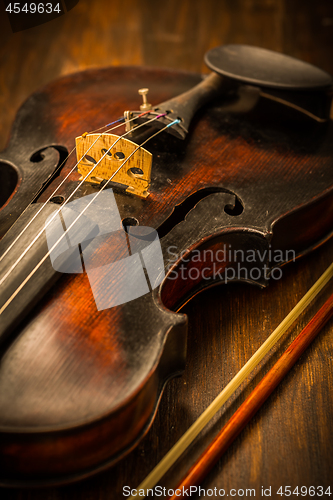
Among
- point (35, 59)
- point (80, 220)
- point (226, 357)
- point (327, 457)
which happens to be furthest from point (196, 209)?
point (35, 59)

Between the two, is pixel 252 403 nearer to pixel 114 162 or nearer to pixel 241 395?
pixel 241 395

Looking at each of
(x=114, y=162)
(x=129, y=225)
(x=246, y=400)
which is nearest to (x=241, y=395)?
(x=246, y=400)

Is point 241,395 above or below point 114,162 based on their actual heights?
below

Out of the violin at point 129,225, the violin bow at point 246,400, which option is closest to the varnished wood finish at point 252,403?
the violin bow at point 246,400

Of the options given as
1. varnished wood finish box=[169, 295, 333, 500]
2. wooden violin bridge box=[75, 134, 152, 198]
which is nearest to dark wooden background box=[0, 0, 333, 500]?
varnished wood finish box=[169, 295, 333, 500]

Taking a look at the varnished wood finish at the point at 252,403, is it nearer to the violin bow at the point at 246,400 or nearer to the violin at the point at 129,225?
the violin bow at the point at 246,400

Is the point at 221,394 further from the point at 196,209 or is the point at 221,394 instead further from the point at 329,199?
the point at 329,199

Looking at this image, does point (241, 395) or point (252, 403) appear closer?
point (252, 403)
